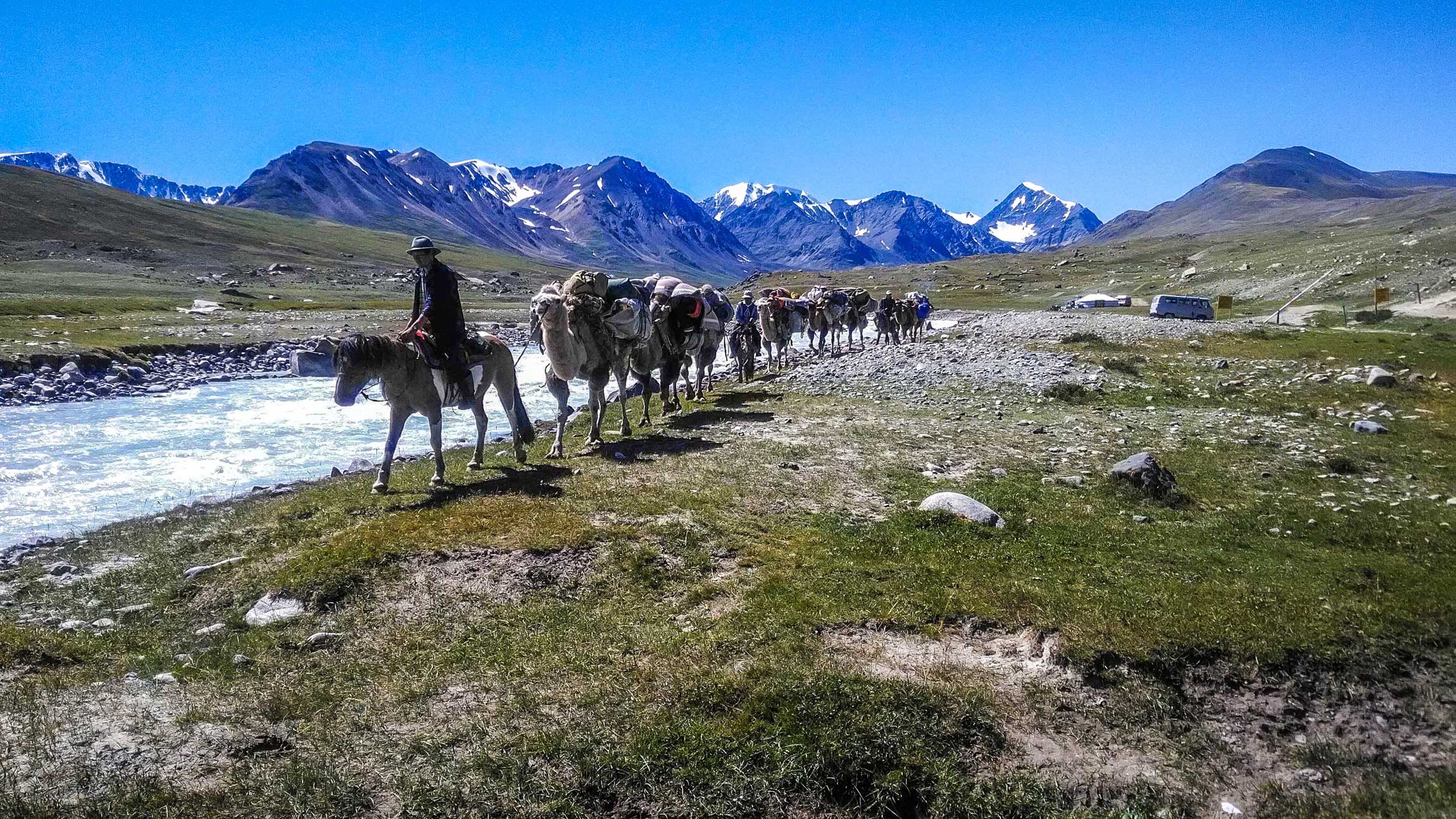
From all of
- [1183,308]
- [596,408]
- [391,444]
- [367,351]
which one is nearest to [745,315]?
[596,408]

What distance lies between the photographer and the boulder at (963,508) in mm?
9336

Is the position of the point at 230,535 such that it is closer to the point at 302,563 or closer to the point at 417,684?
the point at 302,563

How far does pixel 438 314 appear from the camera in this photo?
11.3 m

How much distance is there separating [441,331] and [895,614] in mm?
8434

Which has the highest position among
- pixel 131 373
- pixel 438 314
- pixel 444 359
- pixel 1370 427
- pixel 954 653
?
pixel 438 314

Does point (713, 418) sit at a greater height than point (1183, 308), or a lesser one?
lesser

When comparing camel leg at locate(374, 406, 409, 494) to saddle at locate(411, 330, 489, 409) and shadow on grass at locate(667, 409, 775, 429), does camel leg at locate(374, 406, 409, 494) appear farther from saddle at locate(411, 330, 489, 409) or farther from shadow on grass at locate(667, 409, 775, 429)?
shadow on grass at locate(667, 409, 775, 429)

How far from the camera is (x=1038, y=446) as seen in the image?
14.1 meters

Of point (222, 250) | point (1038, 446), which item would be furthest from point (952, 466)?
point (222, 250)

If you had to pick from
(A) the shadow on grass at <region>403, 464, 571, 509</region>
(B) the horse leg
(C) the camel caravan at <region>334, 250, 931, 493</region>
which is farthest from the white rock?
(B) the horse leg

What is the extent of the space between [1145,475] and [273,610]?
11601 millimetres

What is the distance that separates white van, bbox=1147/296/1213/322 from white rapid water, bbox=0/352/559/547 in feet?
168

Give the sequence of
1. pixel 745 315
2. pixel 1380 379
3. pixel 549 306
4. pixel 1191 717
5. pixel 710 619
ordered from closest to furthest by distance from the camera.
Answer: pixel 1191 717, pixel 710 619, pixel 549 306, pixel 1380 379, pixel 745 315

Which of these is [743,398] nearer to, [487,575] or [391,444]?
[391,444]
